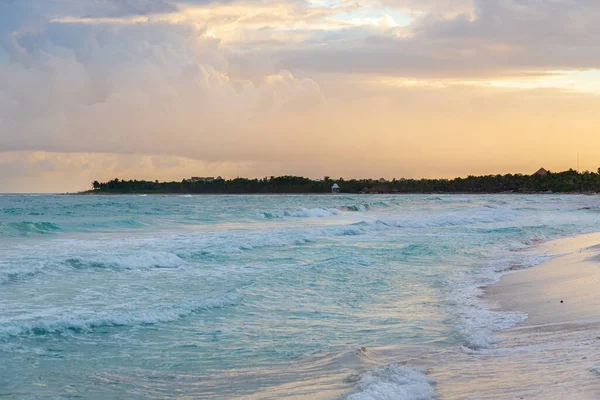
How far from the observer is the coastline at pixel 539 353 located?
5625mm

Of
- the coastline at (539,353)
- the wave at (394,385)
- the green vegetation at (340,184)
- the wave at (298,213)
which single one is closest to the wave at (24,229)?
the wave at (298,213)

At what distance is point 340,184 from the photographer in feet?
591

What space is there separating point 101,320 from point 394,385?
17.0 ft

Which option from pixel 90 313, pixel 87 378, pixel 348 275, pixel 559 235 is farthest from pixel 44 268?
pixel 559 235

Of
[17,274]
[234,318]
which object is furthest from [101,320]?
[17,274]

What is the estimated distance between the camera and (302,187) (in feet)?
576

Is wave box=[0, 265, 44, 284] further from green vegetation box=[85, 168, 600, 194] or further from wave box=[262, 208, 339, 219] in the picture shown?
green vegetation box=[85, 168, 600, 194]

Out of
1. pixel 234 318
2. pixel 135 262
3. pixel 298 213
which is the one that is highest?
pixel 298 213

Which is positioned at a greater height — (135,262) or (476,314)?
(135,262)

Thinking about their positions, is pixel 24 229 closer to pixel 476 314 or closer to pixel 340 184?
pixel 476 314

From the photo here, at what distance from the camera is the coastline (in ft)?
18.5

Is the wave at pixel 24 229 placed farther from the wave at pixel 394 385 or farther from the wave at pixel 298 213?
the wave at pixel 394 385

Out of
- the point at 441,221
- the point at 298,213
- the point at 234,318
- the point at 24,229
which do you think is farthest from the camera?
the point at 298,213

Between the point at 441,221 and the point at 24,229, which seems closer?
the point at 24,229
